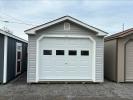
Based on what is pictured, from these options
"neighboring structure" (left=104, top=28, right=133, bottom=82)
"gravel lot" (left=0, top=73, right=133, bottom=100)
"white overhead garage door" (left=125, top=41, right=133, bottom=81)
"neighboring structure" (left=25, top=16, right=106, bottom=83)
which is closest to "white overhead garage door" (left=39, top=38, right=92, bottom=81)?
"neighboring structure" (left=25, top=16, right=106, bottom=83)

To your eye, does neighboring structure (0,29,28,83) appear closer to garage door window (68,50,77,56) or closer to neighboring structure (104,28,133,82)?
garage door window (68,50,77,56)

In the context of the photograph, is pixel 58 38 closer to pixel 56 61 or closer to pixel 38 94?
pixel 56 61

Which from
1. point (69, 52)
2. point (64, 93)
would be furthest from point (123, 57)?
point (64, 93)

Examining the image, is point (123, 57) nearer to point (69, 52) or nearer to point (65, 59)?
point (69, 52)

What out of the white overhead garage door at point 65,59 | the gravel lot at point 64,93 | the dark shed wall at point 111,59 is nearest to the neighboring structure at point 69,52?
the white overhead garage door at point 65,59

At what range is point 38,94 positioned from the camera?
8391 mm

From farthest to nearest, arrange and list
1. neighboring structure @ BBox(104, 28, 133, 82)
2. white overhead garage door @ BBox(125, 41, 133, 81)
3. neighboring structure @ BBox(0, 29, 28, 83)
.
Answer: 1. white overhead garage door @ BBox(125, 41, 133, 81)
2. neighboring structure @ BBox(104, 28, 133, 82)
3. neighboring structure @ BBox(0, 29, 28, 83)

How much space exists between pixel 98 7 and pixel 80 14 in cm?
357

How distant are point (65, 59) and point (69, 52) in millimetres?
466

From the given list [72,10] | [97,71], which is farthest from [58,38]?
[72,10]

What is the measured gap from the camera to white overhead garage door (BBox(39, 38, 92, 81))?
11.1 meters

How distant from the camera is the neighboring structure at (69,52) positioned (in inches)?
436

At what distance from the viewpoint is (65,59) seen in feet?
36.8

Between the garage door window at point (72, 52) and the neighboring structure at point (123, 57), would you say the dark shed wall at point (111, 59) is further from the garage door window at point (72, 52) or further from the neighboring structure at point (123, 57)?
the garage door window at point (72, 52)
